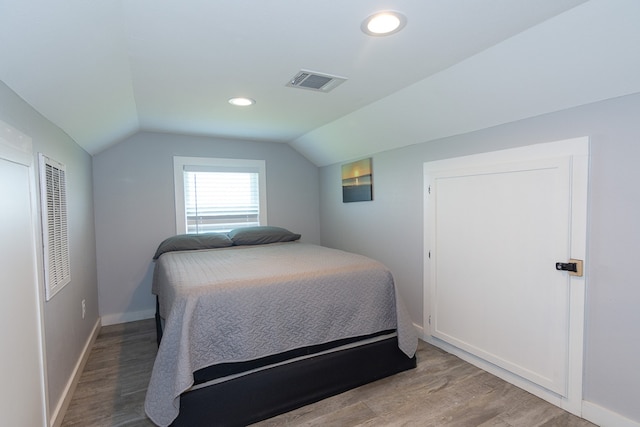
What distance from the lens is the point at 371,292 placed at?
2.44 m

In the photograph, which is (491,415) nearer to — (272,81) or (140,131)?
(272,81)

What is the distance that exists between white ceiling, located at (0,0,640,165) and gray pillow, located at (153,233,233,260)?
1272 millimetres

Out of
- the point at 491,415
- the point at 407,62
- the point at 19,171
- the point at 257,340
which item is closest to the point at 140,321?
the point at 257,340

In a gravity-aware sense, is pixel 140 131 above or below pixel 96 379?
above

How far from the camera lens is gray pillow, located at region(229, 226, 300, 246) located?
3.89 meters

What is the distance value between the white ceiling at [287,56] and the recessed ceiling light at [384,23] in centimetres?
4

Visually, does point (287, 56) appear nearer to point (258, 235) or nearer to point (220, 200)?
point (258, 235)

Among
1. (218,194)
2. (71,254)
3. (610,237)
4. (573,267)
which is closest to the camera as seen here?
(610,237)

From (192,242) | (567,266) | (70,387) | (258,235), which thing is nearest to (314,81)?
(567,266)

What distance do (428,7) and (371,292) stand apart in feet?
5.92

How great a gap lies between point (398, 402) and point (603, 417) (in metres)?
1.16

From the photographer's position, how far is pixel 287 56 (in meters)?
1.89


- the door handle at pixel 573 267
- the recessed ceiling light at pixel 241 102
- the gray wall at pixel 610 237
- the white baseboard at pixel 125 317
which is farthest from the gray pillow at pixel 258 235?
the door handle at pixel 573 267

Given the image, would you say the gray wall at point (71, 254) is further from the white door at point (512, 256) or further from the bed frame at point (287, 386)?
the white door at point (512, 256)
